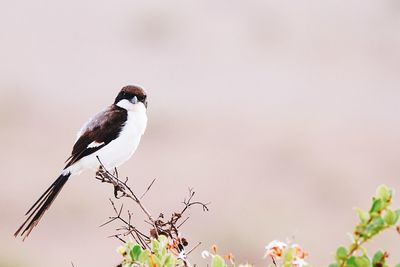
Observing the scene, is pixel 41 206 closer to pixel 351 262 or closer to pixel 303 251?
pixel 303 251

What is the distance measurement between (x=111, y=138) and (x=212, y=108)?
672 inches

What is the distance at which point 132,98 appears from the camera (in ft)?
14.2

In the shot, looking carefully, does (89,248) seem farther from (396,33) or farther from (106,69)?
(396,33)

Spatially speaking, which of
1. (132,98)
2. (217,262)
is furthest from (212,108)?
(217,262)

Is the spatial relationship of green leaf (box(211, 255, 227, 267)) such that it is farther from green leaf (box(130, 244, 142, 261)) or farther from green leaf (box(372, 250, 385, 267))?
green leaf (box(372, 250, 385, 267))

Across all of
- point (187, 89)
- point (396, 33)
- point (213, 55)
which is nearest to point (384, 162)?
point (187, 89)

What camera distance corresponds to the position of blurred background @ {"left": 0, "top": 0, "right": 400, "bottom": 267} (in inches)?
650

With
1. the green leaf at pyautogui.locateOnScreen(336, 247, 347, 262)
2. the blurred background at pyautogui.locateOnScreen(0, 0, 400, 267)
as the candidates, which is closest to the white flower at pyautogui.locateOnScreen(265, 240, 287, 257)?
the green leaf at pyautogui.locateOnScreen(336, 247, 347, 262)

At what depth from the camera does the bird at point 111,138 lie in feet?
13.7

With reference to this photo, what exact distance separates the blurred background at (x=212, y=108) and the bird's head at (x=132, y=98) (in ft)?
30.7

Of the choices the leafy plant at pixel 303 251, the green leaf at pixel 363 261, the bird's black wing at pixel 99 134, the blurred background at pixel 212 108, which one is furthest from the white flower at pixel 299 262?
the blurred background at pixel 212 108

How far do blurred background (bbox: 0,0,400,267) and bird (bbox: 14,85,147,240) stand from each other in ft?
30.8

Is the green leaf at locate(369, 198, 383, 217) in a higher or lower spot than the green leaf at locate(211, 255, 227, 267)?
higher

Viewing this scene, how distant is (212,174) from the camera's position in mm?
18109
